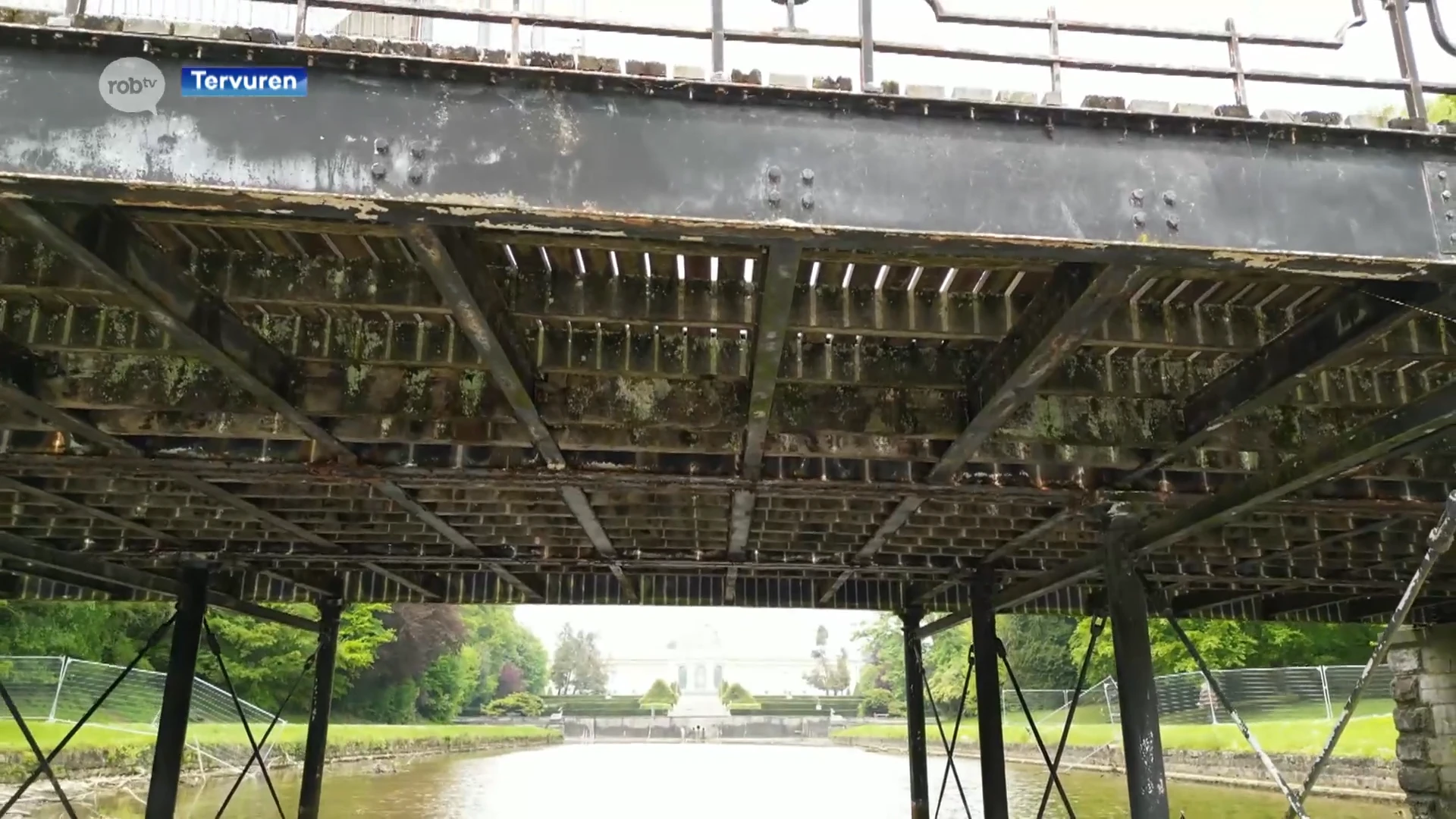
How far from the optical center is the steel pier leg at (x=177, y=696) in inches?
405

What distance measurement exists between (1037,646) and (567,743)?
115 ft

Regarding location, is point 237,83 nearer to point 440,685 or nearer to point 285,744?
point 285,744

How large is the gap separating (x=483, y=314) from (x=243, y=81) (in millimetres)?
1358

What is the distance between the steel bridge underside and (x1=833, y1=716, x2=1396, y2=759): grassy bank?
13.5m

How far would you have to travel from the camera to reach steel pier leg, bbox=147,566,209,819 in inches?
405

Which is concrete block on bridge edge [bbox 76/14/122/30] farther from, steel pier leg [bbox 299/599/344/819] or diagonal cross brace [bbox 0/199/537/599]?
steel pier leg [bbox 299/599/344/819]

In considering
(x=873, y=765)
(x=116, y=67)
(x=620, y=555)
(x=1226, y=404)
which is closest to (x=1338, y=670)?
(x=873, y=765)

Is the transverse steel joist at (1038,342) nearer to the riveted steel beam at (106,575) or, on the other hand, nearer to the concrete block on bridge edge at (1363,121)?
the concrete block on bridge edge at (1363,121)

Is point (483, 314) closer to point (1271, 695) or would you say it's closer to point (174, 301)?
point (174, 301)

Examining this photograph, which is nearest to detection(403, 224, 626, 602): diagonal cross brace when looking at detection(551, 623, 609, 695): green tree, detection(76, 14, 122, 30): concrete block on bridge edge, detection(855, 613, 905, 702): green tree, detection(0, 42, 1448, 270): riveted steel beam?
detection(0, 42, 1448, 270): riveted steel beam

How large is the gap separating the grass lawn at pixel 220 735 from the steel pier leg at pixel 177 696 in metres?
6.79

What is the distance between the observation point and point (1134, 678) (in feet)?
24.0

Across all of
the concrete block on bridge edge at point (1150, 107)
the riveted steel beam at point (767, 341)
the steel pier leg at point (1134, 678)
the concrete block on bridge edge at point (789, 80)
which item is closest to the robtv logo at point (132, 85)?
the concrete block on bridge edge at point (789, 80)

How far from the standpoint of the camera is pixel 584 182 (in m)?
3.43
